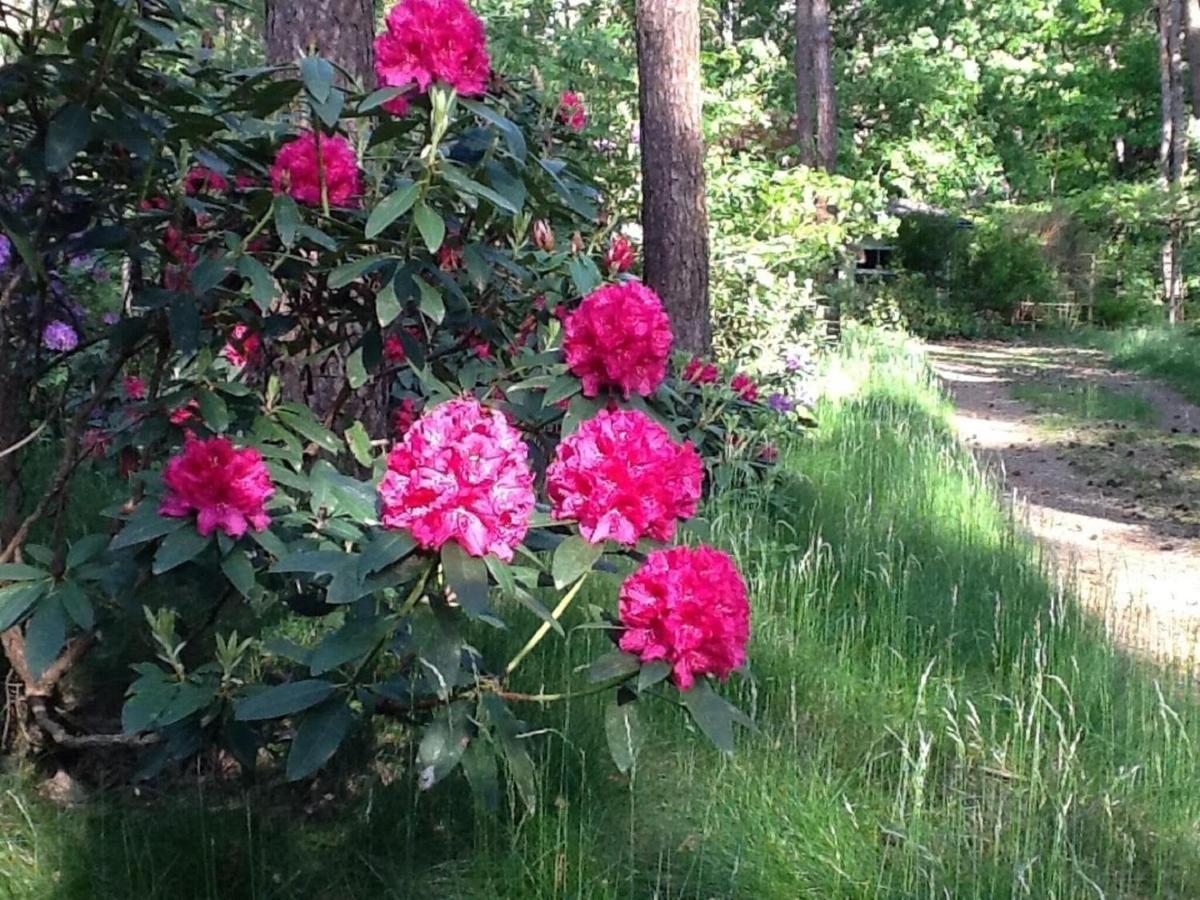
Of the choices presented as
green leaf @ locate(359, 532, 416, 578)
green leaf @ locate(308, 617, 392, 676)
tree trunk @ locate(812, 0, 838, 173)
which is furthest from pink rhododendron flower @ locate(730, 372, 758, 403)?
tree trunk @ locate(812, 0, 838, 173)

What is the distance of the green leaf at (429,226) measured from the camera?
182 cm

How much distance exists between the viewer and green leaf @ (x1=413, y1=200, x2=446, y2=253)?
5.98 ft

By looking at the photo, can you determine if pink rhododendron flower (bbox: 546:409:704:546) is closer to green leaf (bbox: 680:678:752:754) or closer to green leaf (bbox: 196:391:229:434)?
green leaf (bbox: 680:678:752:754)

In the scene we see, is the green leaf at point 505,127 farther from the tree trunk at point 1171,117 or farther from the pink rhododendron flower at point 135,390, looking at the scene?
the tree trunk at point 1171,117

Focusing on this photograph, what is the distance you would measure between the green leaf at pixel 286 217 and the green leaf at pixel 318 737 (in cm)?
77

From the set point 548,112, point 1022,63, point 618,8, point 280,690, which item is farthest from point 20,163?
point 1022,63

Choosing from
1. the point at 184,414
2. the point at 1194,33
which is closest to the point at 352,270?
the point at 184,414

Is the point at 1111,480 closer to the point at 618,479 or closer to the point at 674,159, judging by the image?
the point at 674,159

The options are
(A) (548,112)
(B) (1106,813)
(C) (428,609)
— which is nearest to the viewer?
(C) (428,609)

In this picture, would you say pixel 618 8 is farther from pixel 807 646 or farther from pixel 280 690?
pixel 280 690

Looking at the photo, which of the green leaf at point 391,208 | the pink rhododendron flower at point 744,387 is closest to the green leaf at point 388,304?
the green leaf at point 391,208

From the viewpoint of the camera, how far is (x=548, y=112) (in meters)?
3.86

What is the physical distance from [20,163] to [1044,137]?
3015 cm

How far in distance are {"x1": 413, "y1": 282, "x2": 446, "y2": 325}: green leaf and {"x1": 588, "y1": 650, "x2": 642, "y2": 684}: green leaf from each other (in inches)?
26.5
